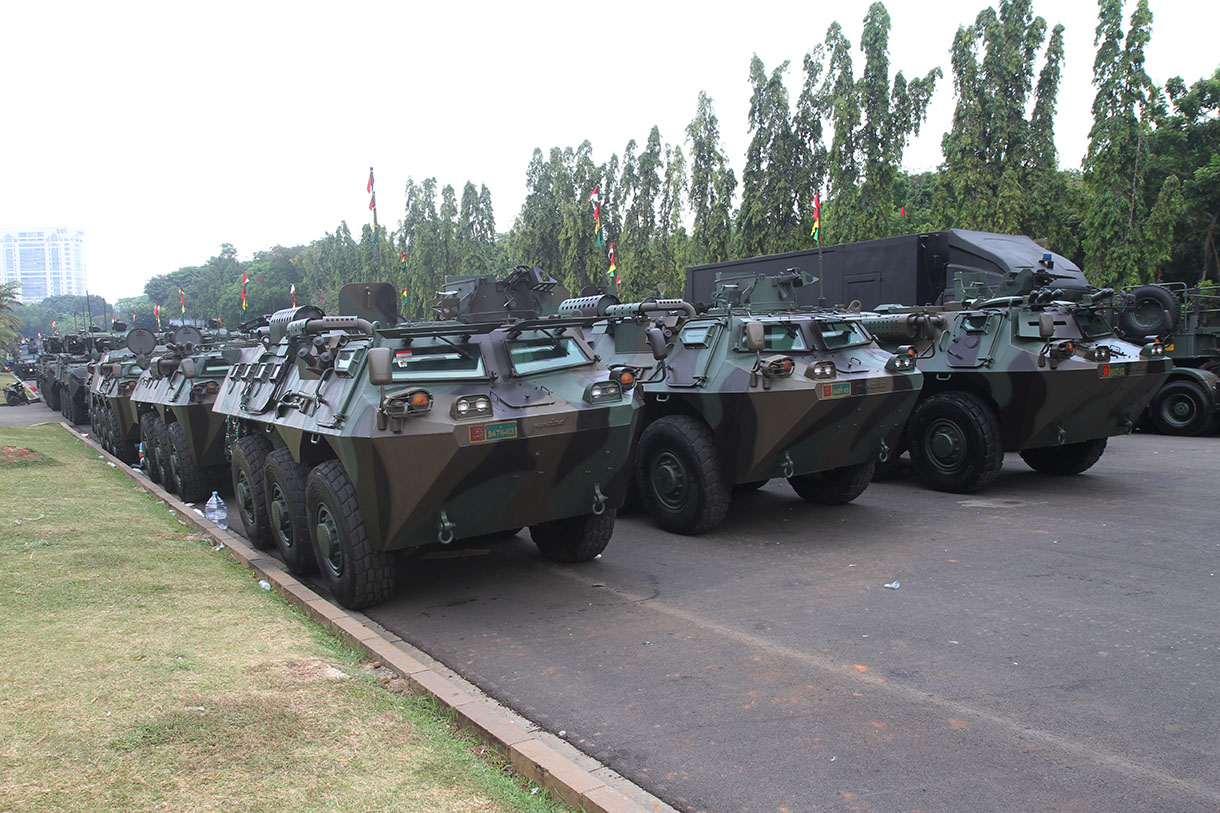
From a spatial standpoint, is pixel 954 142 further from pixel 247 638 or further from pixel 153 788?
pixel 153 788

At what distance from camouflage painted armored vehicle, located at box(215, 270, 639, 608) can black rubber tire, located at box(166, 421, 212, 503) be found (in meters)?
3.62

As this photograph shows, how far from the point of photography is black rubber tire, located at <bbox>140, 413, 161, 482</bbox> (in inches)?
472

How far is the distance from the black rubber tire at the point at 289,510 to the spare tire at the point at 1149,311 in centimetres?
1060

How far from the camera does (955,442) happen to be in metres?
10.3

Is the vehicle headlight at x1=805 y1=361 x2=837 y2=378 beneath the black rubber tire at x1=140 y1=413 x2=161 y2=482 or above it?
above

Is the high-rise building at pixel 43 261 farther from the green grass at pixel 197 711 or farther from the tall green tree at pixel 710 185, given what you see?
the green grass at pixel 197 711

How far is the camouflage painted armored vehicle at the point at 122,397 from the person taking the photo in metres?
14.2

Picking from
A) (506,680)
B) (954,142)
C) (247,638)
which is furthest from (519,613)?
(954,142)

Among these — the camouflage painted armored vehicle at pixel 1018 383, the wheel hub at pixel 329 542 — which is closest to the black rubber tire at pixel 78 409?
the wheel hub at pixel 329 542

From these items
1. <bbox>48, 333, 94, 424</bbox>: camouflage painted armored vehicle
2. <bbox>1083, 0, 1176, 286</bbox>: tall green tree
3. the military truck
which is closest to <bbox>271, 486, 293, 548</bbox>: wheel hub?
the military truck

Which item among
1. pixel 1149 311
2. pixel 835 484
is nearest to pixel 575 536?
pixel 835 484

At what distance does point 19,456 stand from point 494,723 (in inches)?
A: 456

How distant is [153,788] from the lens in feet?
11.4

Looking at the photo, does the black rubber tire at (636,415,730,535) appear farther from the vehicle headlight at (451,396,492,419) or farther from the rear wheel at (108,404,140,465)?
the rear wheel at (108,404,140,465)
